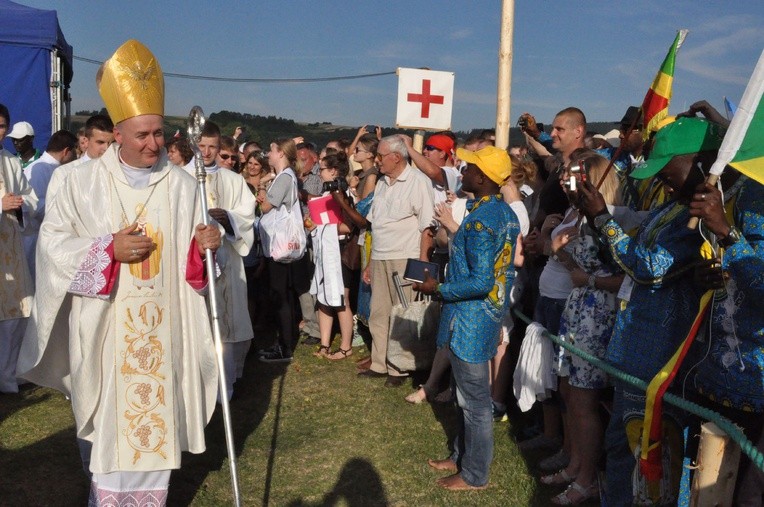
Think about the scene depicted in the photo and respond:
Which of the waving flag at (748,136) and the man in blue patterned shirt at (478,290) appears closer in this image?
the waving flag at (748,136)

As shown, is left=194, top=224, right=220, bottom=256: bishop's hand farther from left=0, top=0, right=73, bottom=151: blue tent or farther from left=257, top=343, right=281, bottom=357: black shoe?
left=0, top=0, right=73, bottom=151: blue tent

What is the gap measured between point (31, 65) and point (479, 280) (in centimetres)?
1159

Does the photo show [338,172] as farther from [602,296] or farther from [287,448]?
[602,296]

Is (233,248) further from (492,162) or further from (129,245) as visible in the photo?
(492,162)

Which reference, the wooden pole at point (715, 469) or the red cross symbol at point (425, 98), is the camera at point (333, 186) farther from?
the wooden pole at point (715, 469)

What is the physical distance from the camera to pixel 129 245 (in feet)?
13.5

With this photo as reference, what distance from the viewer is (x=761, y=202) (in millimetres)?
2963

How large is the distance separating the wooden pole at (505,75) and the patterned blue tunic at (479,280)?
3.42m

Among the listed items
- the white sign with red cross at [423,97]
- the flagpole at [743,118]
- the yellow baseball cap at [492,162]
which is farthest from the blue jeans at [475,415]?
the white sign with red cross at [423,97]

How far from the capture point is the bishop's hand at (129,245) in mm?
4129

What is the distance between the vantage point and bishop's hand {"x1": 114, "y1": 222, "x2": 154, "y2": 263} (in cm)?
413

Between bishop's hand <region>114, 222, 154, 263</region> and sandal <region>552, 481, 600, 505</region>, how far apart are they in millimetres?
2920

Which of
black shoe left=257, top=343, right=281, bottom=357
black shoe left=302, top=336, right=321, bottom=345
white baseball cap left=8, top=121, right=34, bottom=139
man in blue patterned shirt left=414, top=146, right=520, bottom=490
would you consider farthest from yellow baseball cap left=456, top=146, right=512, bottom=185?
white baseball cap left=8, top=121, right=34, bottom=139

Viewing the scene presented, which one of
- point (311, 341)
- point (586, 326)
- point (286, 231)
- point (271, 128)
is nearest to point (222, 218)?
point (286, 231)
